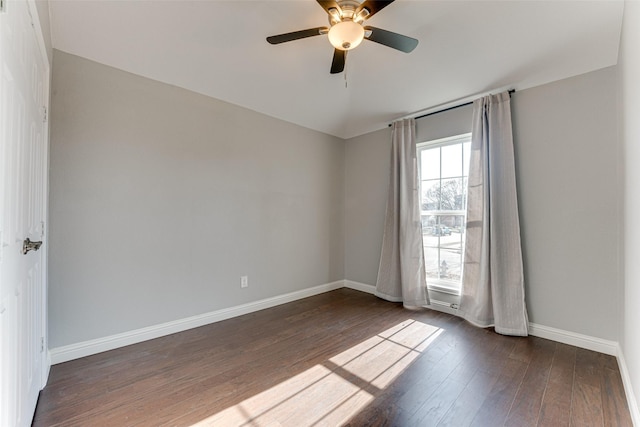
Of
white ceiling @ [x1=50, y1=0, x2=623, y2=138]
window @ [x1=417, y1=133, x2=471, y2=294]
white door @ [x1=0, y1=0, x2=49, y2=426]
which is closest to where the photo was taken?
white door @ [x1=0, y1=0, x2=49, y2=426]

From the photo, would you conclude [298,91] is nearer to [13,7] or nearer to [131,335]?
[13,7]

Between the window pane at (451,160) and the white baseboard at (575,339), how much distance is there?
5.68ft

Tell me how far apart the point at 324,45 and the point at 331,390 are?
2865mm

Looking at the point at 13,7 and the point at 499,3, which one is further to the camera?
the point at 499,3

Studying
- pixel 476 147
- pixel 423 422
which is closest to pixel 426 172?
pixel 476 147

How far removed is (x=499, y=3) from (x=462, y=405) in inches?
108

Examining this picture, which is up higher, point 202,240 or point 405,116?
point 405,116

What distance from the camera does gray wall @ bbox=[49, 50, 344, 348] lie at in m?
2.06

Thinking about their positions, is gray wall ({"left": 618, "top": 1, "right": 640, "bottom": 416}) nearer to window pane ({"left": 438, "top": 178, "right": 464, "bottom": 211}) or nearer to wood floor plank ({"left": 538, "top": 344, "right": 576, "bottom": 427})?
wood floor plank ({"left": 538, "top": 344, "right": 576, "bottom": 427})

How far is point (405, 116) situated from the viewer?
3.46 m

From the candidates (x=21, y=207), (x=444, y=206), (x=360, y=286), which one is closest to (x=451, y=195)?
(x=444, y=206)

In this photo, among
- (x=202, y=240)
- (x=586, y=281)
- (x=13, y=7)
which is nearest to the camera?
(x=13, y=7)

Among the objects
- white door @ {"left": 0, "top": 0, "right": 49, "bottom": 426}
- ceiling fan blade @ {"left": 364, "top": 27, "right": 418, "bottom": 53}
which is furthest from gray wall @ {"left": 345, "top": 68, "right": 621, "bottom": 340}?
white door @ {"left": 0, "top": 0, "right": 49, "bottom": 426}

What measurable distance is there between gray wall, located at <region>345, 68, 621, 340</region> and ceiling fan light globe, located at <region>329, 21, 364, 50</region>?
1.94 metres
